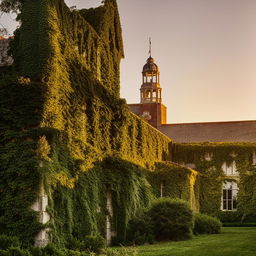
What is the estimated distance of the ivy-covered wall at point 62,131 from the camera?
1725 centimetres

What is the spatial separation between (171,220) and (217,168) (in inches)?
800

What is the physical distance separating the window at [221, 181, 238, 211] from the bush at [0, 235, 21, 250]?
30786mm

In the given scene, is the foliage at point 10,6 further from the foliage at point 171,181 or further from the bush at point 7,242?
the foliage at point 171,181

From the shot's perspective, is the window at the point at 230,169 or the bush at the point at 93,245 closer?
the bush at the point at 93,245

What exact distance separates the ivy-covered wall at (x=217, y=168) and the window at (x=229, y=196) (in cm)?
43

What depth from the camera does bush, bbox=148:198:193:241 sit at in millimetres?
25016

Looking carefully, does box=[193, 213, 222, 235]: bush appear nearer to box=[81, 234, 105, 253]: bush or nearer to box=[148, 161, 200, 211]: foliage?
box=[148, 161, 200, 211]: foliage

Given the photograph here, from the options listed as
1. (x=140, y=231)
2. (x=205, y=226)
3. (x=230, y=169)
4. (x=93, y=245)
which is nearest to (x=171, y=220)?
(x=140, y=231)

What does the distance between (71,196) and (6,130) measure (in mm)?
3488

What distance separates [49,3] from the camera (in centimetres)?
2050

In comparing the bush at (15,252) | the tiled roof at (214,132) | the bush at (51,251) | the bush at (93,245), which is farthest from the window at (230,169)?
the bush at (15,252)

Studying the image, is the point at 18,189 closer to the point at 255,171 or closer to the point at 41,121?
the point at 41,121

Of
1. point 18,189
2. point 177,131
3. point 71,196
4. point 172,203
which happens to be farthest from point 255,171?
point 18,189

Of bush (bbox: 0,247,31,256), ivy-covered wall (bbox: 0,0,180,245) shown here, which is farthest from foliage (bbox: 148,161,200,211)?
bush (bbox: 0,247,31,256)
